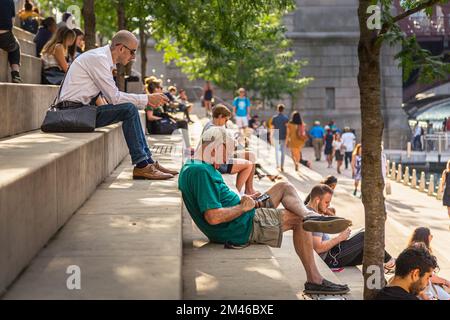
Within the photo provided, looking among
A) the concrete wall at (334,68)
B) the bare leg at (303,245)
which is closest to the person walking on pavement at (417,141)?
the concrete wall at (334,68)

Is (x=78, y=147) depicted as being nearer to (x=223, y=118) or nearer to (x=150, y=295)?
(x=150, y=295)

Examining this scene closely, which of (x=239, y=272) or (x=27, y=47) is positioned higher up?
(x=27, y=47)

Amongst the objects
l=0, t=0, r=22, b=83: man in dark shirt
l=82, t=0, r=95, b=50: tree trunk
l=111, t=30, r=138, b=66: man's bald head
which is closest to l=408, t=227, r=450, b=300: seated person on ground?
l=111, t=30, r=138, b=66: man's bald head

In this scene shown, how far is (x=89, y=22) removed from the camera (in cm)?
1389

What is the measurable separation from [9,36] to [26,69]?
1789 mm

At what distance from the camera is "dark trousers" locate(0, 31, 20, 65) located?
980 cm

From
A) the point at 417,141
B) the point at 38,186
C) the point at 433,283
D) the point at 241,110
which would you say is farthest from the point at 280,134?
the point at 417,141

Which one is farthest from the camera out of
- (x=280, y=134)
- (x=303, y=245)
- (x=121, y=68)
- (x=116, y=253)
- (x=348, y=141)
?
(x=348, y=141)

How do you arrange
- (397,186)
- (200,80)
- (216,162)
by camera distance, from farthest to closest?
(200,80), (397,186), (216,162)

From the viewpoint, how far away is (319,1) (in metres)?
54.0

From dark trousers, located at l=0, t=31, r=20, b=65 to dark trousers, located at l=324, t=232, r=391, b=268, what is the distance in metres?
4.29

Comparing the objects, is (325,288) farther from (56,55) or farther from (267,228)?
(56,55)

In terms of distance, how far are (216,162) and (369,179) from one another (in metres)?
1.40
